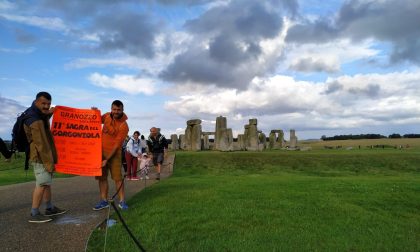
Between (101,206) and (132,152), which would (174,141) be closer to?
(132,152)

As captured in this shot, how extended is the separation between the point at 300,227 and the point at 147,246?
2.99 m

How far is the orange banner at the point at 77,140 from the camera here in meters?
8.45

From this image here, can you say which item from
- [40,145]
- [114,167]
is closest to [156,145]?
[114,167]

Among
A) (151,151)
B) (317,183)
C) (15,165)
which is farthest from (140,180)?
(15,165)

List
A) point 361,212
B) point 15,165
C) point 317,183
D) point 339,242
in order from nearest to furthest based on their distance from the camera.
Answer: point 339,242, point 361,212, point 317,183, point 15,165

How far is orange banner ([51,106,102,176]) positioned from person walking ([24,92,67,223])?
30 centimetres

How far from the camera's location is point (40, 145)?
25.8 ft

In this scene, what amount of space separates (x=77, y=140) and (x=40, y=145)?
3.00 ft

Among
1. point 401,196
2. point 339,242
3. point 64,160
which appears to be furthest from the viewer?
point 401,196

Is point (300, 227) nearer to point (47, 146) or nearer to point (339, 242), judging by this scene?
point (339, 242)

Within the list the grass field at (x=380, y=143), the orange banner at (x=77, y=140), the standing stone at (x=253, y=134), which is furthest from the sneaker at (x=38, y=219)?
the grass field at (x=380, y=143)

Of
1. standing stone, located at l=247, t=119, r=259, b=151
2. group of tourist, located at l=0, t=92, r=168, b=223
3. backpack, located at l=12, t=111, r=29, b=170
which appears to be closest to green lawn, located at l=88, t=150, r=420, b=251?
group of tourist, located at l=0, t=92, r=168, b=223

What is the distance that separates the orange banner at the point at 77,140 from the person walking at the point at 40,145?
30 cm

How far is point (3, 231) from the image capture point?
7.41m
